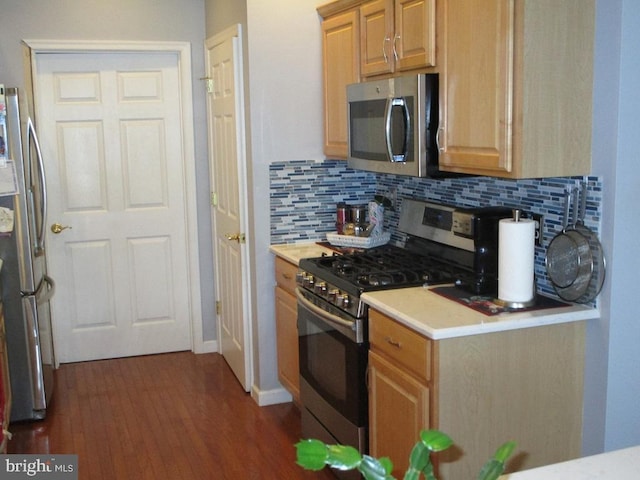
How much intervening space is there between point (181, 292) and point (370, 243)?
170 centimetres

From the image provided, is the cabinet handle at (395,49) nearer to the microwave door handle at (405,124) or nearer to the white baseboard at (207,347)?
the microwave door handle at (405,124)

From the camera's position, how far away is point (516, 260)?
249cm

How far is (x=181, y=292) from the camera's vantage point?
4918mm

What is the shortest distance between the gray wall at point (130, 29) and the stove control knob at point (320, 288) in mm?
1840

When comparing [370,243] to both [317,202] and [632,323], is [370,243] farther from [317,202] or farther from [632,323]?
[632,323]

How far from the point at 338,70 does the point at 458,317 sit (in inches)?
67.0

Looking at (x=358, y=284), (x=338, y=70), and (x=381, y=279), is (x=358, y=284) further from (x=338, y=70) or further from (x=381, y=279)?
(x=338, y=70)

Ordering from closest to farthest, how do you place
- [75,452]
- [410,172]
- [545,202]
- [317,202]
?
[545,202] → [410,172] → [75,452] → [317,202]

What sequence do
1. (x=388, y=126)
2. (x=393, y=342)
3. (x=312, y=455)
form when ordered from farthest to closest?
(x=388, y=126), (x=393, y=342), (x=312, y=455)

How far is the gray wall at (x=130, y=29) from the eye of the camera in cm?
426

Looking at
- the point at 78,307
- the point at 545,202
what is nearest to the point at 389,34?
the point at 545,202

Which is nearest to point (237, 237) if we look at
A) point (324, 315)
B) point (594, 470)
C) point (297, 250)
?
point (297, 250)

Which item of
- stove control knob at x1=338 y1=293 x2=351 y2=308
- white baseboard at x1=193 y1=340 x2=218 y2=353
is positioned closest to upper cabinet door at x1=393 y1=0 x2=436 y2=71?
stove control knob at x1=338 y1=293 x2=351 y2=308

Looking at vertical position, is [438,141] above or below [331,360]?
above
